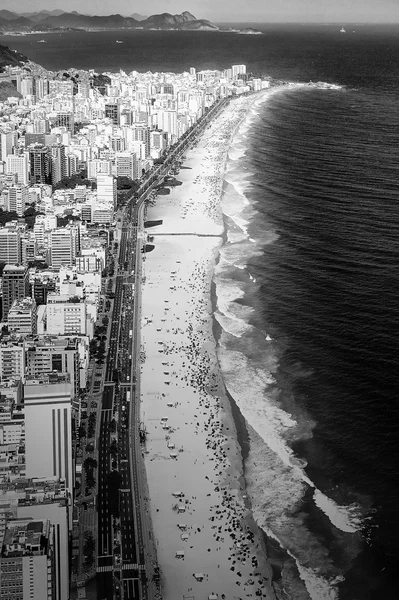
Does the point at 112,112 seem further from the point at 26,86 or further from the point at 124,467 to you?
the point at 124,467

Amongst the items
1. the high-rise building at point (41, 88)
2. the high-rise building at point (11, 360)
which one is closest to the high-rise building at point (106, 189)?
the high-rise building at point (11, 360)

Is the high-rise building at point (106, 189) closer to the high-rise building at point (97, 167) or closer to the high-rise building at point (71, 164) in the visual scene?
the high-rise building at point (97, 167)

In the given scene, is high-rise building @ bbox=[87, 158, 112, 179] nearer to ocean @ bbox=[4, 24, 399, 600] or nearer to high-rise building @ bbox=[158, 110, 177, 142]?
ocean @ bbox=[4, 24, 399, 600]

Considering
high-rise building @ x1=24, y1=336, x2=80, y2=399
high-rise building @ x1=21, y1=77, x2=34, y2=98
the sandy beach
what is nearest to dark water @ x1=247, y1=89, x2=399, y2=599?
the sandy beach

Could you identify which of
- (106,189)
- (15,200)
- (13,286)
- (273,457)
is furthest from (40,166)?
(273,457)

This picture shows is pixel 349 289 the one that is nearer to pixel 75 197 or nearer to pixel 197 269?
pixel 197 269

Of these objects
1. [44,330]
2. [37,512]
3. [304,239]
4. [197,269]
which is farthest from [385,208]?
[37,512]
